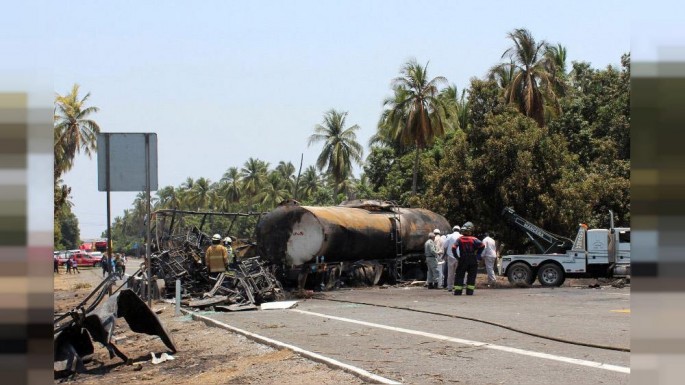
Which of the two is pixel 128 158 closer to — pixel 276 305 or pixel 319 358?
pixel 276 305

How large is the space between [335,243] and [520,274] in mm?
6312

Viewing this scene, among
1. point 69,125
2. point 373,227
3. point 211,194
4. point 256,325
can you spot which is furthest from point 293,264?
point 211,194

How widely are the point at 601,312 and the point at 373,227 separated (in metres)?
10.8

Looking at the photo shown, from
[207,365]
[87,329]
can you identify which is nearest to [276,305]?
[87,329]

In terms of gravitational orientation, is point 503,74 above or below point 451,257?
above

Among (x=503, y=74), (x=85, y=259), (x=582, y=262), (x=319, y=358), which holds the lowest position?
(x=85, y=259)

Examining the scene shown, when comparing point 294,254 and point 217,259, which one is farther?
point 294,254

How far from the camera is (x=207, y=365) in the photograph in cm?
1024

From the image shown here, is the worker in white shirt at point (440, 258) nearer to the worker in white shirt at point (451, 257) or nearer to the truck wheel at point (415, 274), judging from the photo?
the worker in white shirt at point (451, 257)

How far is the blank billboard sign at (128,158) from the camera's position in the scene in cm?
1345

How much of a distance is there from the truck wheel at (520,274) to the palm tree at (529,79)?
19205mm

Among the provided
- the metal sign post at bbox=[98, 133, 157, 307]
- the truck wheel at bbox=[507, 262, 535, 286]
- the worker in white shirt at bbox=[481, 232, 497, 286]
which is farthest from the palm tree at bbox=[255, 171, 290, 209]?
the metal sign post at bbox=[98, 133, 157, 307]

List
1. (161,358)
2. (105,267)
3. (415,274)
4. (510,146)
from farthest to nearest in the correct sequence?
1. (105,267)
2. (510,146)
3. (415,274)
4. (161,358)

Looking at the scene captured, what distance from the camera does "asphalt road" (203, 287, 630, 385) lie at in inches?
333
